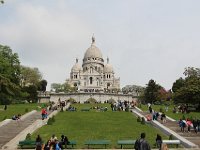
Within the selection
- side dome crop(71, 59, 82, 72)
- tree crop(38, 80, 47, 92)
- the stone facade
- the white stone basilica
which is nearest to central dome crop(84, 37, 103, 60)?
the white stone basilica

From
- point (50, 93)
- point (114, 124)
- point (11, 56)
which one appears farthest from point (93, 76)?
point (114, 124)

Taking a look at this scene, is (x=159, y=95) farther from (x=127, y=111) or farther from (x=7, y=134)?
(x=7, y=134)

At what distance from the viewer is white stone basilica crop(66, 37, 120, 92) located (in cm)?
13975

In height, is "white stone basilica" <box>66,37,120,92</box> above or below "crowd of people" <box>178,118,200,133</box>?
above

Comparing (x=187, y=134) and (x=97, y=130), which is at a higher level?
(x=97, y=130)

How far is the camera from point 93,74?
459ft

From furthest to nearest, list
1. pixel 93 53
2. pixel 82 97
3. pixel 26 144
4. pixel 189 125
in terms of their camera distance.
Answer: pixel 93 53, pixel 82 97, pixel 189 125, pixel 26 144

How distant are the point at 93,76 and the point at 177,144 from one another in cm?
11451

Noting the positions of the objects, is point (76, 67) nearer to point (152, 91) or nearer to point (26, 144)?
point (152, 91)

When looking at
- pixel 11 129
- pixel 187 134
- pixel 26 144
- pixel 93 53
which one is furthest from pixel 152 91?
pixel 26 144

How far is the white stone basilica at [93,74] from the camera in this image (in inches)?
5502

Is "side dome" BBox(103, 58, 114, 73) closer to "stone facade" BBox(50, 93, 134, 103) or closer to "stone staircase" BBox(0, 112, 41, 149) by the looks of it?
"stone facade" BBox(50, 93, 134, 103)

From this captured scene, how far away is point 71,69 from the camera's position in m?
147

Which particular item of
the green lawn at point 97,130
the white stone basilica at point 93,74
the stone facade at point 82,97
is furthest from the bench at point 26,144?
the white stone basilica at point 93,74
